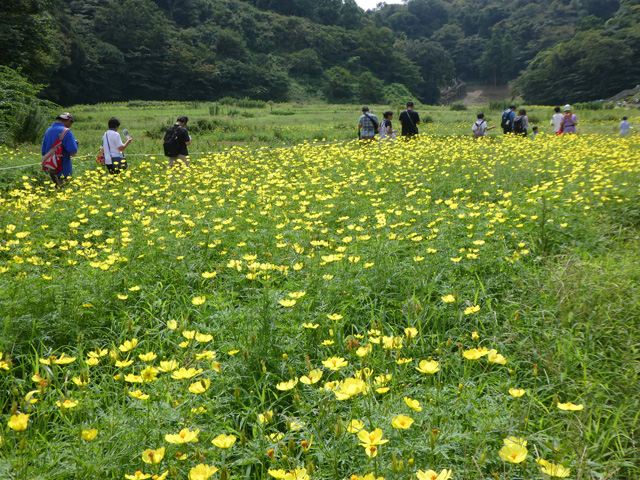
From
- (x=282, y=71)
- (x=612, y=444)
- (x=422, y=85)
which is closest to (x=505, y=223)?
(x=612, y=444)

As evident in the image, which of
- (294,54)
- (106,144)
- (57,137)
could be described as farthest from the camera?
(294,54)

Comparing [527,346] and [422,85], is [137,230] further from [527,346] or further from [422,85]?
[422,85]

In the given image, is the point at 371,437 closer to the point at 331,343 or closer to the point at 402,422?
the point at 402,422

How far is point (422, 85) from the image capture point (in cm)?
7406

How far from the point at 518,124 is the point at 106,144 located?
9864 millimetres

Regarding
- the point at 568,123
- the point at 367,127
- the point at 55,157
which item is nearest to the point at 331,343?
the point at 55,157

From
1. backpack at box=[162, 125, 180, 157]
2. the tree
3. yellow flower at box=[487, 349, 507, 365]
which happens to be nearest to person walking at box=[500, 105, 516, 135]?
backpack at box=[162, 125, 180, 157]

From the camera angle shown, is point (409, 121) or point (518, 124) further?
point (518, 124)

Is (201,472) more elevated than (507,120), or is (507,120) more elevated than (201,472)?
(507,120)

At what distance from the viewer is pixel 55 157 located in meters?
5.95

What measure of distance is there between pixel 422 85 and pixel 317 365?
263 feet

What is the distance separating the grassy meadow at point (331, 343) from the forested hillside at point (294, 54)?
101 feet

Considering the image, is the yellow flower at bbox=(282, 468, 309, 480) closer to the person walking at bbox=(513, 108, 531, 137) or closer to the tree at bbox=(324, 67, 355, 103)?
the person walking at bbox=(513, 108, 531, 137)

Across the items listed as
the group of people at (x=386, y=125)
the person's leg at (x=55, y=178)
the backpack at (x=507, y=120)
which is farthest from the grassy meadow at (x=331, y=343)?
the backpack at (x=507, y=120)
